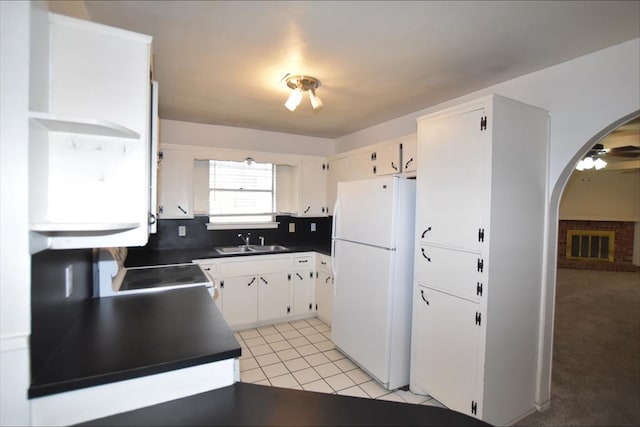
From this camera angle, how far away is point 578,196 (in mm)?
7723

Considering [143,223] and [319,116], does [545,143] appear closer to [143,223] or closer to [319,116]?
→ [319,116]

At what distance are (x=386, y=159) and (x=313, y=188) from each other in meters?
1.29

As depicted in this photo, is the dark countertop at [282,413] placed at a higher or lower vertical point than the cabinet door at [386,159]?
lower

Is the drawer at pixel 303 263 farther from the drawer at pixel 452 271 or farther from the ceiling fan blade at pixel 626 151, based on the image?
the ceiling fan blade at pixel 626 151

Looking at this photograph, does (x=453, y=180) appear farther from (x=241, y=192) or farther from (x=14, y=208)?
(x=241, y=192)

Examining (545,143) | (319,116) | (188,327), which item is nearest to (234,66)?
(319,116)

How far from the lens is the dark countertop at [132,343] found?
1061 mm

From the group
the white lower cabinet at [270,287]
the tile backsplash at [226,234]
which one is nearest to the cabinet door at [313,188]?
the tile backsplash at [226,234]

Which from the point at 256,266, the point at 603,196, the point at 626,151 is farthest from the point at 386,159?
the point at 603,196

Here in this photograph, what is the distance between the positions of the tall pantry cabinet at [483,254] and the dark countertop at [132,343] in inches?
61.5

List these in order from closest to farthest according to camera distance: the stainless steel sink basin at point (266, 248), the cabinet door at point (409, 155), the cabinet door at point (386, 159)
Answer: the cabinet door at point (409, 155) → the cabinet door at point (386, 159) → the stainless steel sink basin at point (266, 248)

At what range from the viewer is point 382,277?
264cm

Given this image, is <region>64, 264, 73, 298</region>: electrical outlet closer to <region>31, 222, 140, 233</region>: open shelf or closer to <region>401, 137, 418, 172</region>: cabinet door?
<region>31, 222, 140, 233</region>: open shelf

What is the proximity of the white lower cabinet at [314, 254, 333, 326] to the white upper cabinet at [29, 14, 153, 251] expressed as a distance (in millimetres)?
2695
